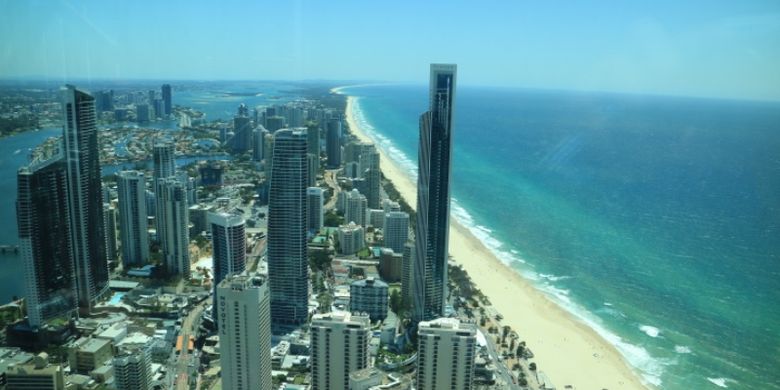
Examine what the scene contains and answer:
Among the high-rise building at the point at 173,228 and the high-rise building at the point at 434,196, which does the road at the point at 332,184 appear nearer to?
the high-rise building at the point at 173,228

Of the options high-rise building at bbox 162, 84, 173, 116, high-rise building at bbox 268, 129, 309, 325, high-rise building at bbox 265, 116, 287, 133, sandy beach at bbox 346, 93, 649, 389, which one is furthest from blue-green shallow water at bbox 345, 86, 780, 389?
high-rise building at bbox 162, 84, 173, 116

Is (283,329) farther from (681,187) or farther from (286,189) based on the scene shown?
(681,187)

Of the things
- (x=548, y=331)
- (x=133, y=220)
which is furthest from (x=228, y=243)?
(x=548, y=331)

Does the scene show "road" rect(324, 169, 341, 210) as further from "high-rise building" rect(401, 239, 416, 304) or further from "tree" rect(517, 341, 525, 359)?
"tree" rect(517, 341, 525, 359)

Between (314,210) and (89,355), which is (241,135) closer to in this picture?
(314,210)

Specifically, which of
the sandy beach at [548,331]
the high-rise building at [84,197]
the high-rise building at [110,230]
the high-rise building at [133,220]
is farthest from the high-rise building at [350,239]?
the high-rise building at [84,197]

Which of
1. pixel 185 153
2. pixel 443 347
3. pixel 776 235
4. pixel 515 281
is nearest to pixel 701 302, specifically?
pixel 515 281
